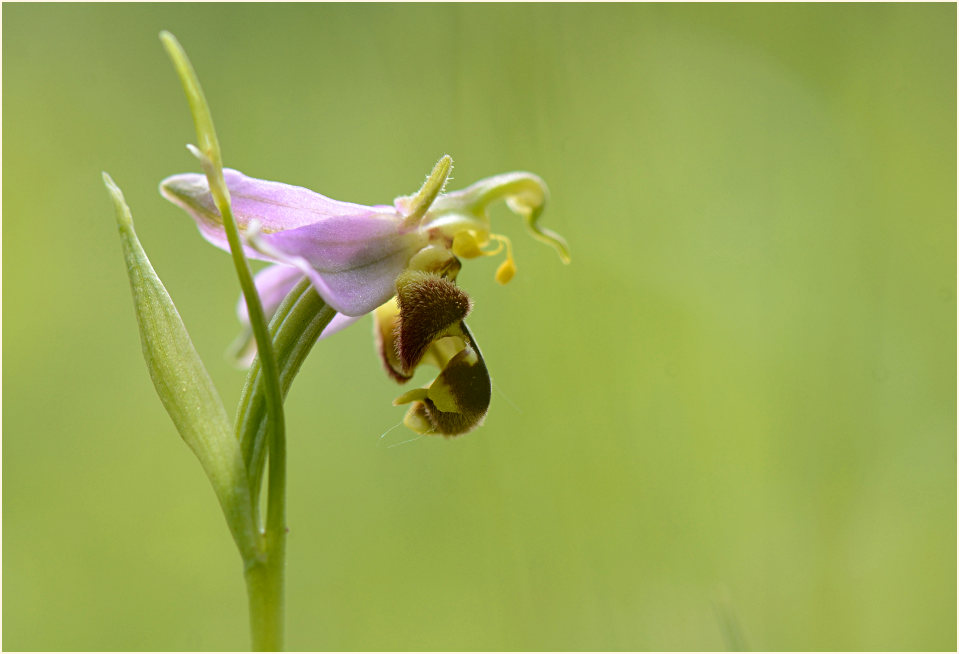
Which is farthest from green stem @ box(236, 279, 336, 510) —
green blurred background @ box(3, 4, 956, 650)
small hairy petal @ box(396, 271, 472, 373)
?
green blurred background @ box(3, 4, 956, 650)

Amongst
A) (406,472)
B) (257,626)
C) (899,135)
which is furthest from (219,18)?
(257,626)

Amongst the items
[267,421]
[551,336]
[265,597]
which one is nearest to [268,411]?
[267,421]

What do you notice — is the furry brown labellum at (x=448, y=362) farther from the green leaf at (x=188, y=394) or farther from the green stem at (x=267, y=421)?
the green leaf at (x=188, y=394)

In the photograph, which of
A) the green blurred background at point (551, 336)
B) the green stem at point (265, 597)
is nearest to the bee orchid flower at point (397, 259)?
the green stem at point (265, 597)

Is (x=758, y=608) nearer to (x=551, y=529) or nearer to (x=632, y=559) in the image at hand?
(x=632, y=559)

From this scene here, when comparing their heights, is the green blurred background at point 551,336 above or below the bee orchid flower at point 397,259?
above

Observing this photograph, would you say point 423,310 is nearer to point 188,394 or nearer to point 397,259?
point 397,259

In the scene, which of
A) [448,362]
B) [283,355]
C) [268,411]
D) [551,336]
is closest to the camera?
[268,411]
